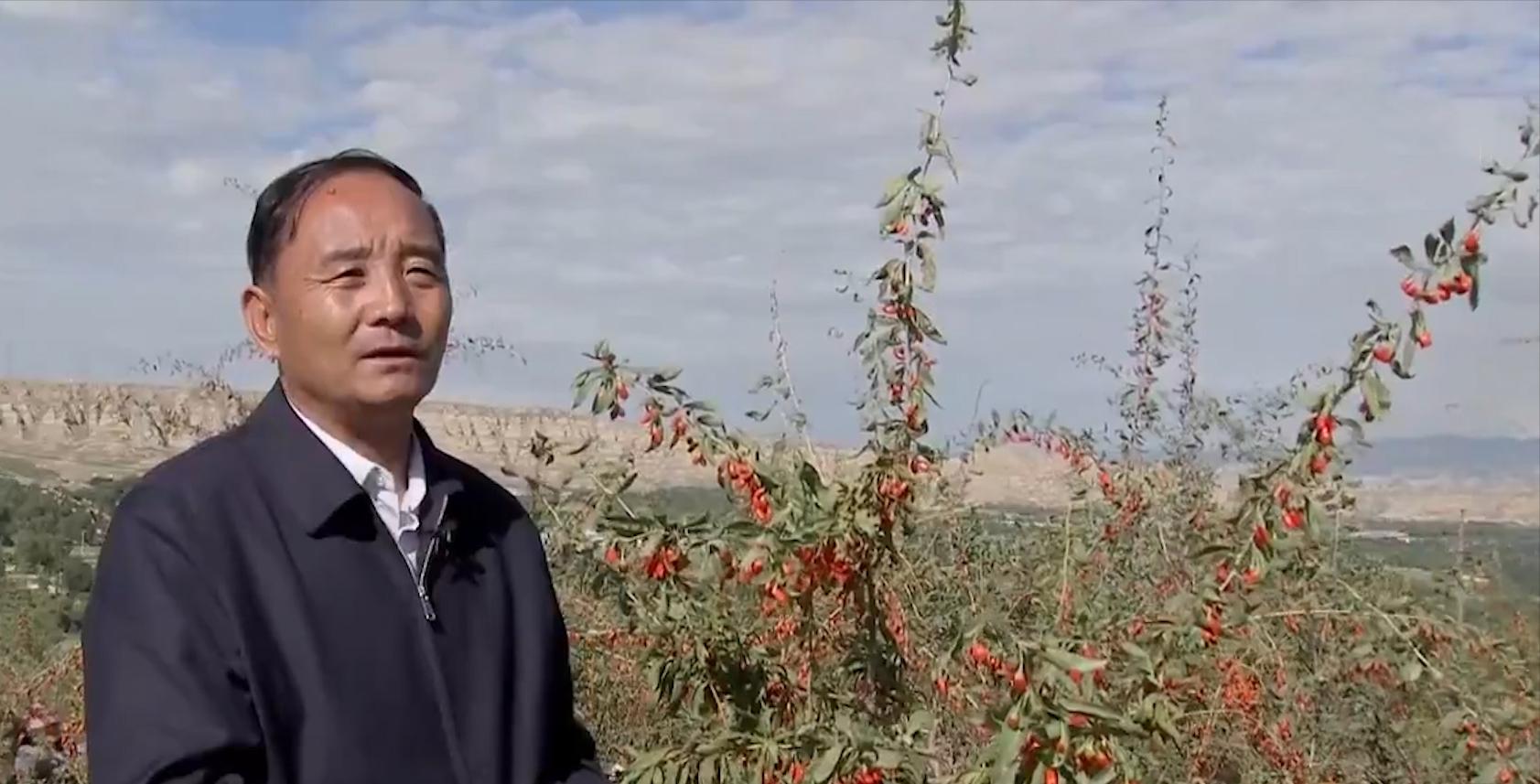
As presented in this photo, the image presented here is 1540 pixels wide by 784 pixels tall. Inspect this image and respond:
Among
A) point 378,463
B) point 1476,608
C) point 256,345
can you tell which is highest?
point 256,345

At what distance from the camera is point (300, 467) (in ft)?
6.09

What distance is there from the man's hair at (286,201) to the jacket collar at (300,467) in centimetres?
16

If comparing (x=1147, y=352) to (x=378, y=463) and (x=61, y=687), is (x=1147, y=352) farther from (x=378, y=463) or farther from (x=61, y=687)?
(x=378, y=463)

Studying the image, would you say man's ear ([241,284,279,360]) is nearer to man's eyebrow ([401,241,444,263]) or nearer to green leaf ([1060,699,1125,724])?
man's eyebrow ([401,241,444,263])

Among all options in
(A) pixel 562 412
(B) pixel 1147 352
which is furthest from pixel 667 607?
(B) pixel 1147 352

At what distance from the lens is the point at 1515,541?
7.18 m

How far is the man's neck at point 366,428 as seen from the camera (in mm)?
1919

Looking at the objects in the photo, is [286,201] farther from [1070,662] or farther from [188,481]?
[1070,662]

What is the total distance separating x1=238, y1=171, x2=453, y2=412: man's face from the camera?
187cm

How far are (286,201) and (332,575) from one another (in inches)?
17.3

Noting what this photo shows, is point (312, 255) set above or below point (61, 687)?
above

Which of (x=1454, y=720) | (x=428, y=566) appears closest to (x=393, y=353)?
(x=428, y=566)

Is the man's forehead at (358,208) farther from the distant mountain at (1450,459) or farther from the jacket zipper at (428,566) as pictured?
the distant mountain at (1450,459)

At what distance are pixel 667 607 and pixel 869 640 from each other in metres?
0.42
